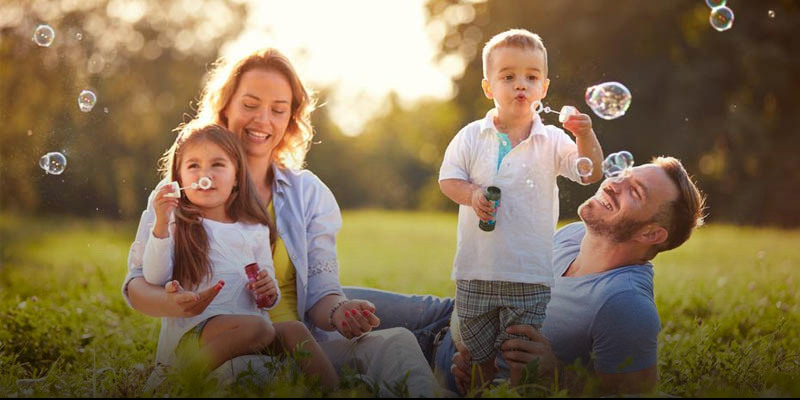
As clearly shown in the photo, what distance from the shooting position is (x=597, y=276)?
11.0ft

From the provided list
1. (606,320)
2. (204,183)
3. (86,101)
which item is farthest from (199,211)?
(606,320)

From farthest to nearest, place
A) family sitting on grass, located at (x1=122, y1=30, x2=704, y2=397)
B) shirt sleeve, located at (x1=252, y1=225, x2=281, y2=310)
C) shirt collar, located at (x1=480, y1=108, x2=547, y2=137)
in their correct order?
shirt sleeve, located at (x1=252, y1=225, x2=281, y2=310), shirt collar, located at (x1=480, y1=108, x2=547, y2=137), family sitting on grass, located at (x1=122, y1=30, x2=704, y2=397)

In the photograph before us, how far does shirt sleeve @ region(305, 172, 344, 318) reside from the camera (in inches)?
147

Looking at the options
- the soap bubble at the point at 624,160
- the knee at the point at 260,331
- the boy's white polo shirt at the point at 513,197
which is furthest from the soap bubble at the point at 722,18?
the knee at the point at 260,331

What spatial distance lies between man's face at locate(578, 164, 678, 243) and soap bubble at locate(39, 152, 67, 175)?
2.64 m

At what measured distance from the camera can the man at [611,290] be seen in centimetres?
306

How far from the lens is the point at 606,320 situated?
10.2 ft

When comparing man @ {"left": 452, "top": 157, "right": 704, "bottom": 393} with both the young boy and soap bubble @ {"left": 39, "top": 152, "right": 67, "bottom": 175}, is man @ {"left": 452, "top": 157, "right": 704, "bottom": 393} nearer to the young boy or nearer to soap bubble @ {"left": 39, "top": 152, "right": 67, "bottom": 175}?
the young boy

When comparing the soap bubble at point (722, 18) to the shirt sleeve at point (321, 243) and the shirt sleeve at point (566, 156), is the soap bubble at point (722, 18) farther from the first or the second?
the shirt sleeve at point (321, 243)

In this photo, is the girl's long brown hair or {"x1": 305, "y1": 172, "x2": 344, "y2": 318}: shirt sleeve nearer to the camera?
the girl's long brown hair

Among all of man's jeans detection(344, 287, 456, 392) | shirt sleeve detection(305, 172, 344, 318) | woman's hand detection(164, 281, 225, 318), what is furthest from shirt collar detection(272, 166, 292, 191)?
woman's hand detection(164, 281, 225, 318)

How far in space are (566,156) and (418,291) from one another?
3170mm

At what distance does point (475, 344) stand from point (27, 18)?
11.6 metres

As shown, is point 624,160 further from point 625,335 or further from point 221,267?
point 221,267
